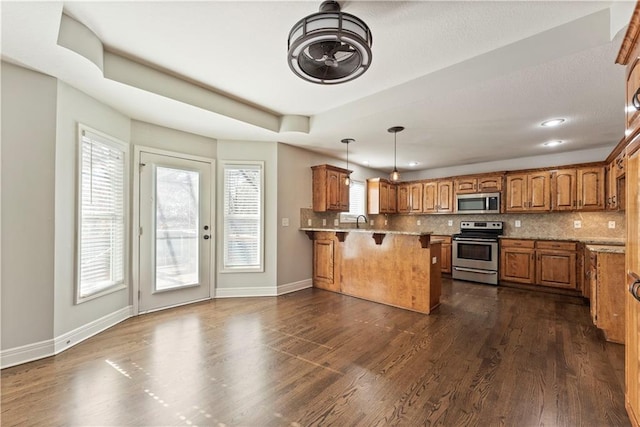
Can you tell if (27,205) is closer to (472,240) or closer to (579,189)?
(472,240)

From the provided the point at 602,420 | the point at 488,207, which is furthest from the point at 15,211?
the point at 488,207

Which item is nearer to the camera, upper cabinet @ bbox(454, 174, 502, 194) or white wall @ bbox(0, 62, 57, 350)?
white wall @ bbox(0, 62, 57, 350)

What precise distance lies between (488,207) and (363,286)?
10.5 ft

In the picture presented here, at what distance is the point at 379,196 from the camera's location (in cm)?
650

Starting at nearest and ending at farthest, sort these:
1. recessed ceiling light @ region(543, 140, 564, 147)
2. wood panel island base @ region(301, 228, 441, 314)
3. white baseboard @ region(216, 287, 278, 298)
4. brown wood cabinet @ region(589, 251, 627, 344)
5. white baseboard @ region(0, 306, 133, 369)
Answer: white baseboard @ region(0, 306, 133, 369) < brown wood cabinet @ region(589, 251, 627, 344) < wood panel island base @ region(301, 228, 441, 314) < white baseboard @ region(216, 287, 278, 298) < recessed ceiling light @ region(543, 140, 564, 147)

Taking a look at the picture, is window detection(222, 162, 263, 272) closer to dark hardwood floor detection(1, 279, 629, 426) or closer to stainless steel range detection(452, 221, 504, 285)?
dark hardwood floor detection(1, 279, 629, 426)

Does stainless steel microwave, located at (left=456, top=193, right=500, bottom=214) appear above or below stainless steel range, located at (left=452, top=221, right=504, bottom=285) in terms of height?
above

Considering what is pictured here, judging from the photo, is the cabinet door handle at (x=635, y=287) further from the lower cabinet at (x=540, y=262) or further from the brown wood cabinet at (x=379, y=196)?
the brown wood cabinet at (x=379, y=196)

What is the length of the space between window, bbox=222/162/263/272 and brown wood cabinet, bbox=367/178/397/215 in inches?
120

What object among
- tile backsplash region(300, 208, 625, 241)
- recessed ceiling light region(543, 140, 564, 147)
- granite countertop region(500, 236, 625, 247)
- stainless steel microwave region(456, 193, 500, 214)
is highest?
recessed ceiling light region(543, 140, 564, 147)

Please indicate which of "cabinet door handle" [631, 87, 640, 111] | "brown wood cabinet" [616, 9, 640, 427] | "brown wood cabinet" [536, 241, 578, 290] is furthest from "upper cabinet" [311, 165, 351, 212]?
"cabinet door handle" [631, 87, 640, 111]

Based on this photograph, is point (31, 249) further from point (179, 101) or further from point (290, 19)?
point (290, 19)

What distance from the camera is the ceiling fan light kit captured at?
177 cm

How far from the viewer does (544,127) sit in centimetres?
380
